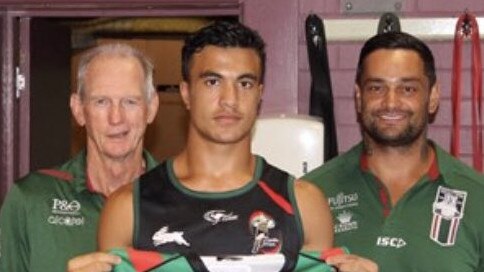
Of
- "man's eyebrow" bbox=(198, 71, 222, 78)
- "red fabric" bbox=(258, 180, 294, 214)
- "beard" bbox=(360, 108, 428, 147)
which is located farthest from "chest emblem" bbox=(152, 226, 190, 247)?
"beard" bbox=(360, 108, 428, 147)

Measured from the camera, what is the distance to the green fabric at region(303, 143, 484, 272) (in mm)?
2930

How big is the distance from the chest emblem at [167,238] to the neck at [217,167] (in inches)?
5.4

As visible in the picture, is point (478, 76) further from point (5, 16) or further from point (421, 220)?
point (5, 16)

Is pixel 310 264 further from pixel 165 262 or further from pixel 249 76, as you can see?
pixel 249 76

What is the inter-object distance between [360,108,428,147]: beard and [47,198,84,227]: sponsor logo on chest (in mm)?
938

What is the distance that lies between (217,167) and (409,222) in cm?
79

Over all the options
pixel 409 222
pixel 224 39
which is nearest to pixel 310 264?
pixel 224 39

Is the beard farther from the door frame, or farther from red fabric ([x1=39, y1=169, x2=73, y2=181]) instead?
the door frame

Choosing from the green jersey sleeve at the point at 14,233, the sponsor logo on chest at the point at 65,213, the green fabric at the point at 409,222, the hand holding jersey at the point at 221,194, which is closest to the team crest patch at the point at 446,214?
the green fabric at the point at 409,222

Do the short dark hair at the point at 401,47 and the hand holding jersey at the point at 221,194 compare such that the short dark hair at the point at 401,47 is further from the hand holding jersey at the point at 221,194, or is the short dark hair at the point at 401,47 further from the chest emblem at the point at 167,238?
the chest emblem at the point at 167,238

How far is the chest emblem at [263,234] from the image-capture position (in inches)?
93.7

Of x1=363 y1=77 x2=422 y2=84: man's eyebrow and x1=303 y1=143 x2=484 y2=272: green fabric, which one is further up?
x1=363 y1=77 x2=422 y2=84: man's eyebrow

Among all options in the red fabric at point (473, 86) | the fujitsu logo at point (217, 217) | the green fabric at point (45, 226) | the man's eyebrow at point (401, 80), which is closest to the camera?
the fujitsu logo at point (217, 217)

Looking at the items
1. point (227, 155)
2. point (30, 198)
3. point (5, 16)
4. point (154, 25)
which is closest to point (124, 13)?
point (5, 16)
